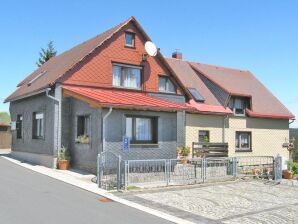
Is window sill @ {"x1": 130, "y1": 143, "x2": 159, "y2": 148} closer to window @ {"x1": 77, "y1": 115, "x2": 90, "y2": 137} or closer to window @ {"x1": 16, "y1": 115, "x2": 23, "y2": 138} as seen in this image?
window @ {"x1": 77, "y1": 115, "x2": 90, "y2": 137}

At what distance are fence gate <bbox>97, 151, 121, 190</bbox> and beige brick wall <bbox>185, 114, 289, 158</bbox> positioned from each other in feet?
27.4

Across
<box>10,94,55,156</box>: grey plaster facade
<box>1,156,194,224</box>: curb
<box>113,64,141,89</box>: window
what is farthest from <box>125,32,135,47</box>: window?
<box>1,156,194,224</box>: curb

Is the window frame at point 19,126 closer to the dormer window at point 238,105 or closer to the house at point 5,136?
the house at point 5,136

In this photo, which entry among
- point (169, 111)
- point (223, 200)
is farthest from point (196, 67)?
point (223, 200)

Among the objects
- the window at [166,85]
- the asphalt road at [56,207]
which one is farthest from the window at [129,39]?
the asphalt road at [56,207]

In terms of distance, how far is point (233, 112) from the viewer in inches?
1097

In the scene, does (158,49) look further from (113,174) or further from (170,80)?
(113,174)

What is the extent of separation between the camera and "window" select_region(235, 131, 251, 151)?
92.2ft

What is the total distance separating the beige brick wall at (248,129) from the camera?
25266 millimetres

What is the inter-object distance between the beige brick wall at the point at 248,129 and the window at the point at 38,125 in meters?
8.38

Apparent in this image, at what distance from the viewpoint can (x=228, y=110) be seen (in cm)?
2709

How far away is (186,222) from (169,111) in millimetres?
10003

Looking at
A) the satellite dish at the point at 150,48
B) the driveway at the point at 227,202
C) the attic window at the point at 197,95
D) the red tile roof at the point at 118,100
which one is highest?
the satellite dish at the point at 150,48

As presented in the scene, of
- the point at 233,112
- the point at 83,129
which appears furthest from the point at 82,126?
the point at 233,112
